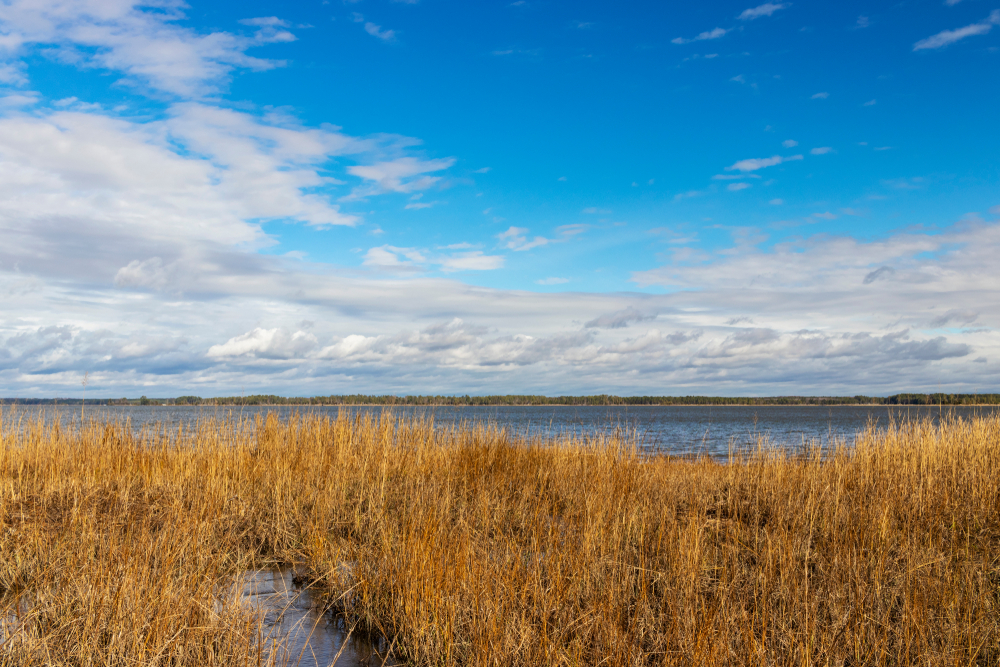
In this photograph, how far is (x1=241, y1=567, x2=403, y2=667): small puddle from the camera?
3.11 meters

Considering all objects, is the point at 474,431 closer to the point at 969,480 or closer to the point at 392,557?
the point at 392,557

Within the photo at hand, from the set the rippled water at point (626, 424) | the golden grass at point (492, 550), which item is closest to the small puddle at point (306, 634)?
the golden grass at point (492, 550)

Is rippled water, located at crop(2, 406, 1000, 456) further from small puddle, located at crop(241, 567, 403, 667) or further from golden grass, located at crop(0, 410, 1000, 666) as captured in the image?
small puddle, located at crop(241, 567, 403, 667)

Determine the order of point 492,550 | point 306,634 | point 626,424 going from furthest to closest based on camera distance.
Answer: point 626,424 < point 492,550 < point 306,634

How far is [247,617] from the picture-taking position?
3.04 metres

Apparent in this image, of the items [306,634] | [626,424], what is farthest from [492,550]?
[626,424]

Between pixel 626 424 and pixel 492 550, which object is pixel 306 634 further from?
Result: pixel 626 424

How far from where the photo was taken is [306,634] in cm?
346

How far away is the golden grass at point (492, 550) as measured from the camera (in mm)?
2887

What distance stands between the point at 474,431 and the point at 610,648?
5.84 metres

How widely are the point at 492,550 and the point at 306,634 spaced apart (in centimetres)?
125

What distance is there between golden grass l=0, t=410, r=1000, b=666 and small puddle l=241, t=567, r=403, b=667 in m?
0.12

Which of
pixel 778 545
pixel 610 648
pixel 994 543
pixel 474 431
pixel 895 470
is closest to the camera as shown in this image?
pixel 610 648

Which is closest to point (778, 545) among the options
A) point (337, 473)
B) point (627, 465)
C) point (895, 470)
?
point (627, 465)
